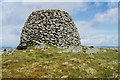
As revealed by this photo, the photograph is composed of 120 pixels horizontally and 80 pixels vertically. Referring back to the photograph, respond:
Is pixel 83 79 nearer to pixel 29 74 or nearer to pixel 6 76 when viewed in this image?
pixel 29 74

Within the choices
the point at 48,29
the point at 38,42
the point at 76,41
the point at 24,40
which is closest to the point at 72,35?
the point at 76,41

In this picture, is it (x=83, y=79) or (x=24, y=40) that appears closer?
(x=83, y=79)

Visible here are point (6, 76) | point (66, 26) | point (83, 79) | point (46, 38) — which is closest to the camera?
point (83, 79)

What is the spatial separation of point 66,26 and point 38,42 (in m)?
8.61

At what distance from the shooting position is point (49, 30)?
2612cm

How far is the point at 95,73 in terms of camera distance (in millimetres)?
9141

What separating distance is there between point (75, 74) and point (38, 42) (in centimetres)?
1812

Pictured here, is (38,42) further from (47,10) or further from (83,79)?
(83,79)

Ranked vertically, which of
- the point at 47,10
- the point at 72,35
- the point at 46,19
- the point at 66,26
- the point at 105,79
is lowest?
the point at 105,79

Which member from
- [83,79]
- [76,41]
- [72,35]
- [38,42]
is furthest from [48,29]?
[83,79]

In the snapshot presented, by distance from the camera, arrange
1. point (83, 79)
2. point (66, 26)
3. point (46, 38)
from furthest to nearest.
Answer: point (66, 26) < point (46, 38) < point (83, 79)

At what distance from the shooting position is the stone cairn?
25.8 meters

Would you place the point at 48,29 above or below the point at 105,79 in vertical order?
above

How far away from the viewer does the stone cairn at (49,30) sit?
2577 centimetres
